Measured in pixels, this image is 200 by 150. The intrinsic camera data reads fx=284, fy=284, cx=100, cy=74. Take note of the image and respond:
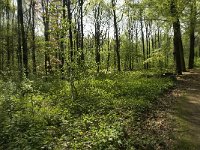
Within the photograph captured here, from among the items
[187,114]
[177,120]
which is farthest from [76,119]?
[187,114]

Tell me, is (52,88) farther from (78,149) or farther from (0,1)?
(0,1)

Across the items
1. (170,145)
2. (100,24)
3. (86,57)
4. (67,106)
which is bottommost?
(170,145)

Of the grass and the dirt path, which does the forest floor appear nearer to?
the dirt path

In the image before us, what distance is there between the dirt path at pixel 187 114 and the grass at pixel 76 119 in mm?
1040

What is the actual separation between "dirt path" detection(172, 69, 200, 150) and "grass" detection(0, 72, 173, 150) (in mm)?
1040

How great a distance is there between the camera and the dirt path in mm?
9516

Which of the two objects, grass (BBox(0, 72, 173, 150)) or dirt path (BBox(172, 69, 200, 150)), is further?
dirt path (BBox(172, 69, 200, 150))

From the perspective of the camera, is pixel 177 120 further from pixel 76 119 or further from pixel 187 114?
pixel 76 119

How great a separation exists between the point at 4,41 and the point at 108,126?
3382cm

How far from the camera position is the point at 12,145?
8609 mm

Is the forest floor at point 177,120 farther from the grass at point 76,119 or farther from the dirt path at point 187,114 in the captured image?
the grass at point 76,119

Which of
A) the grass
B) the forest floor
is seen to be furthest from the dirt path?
the grass

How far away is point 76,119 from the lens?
11023 mm

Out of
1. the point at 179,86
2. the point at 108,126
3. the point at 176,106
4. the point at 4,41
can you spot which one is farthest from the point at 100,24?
the point at 108,126
